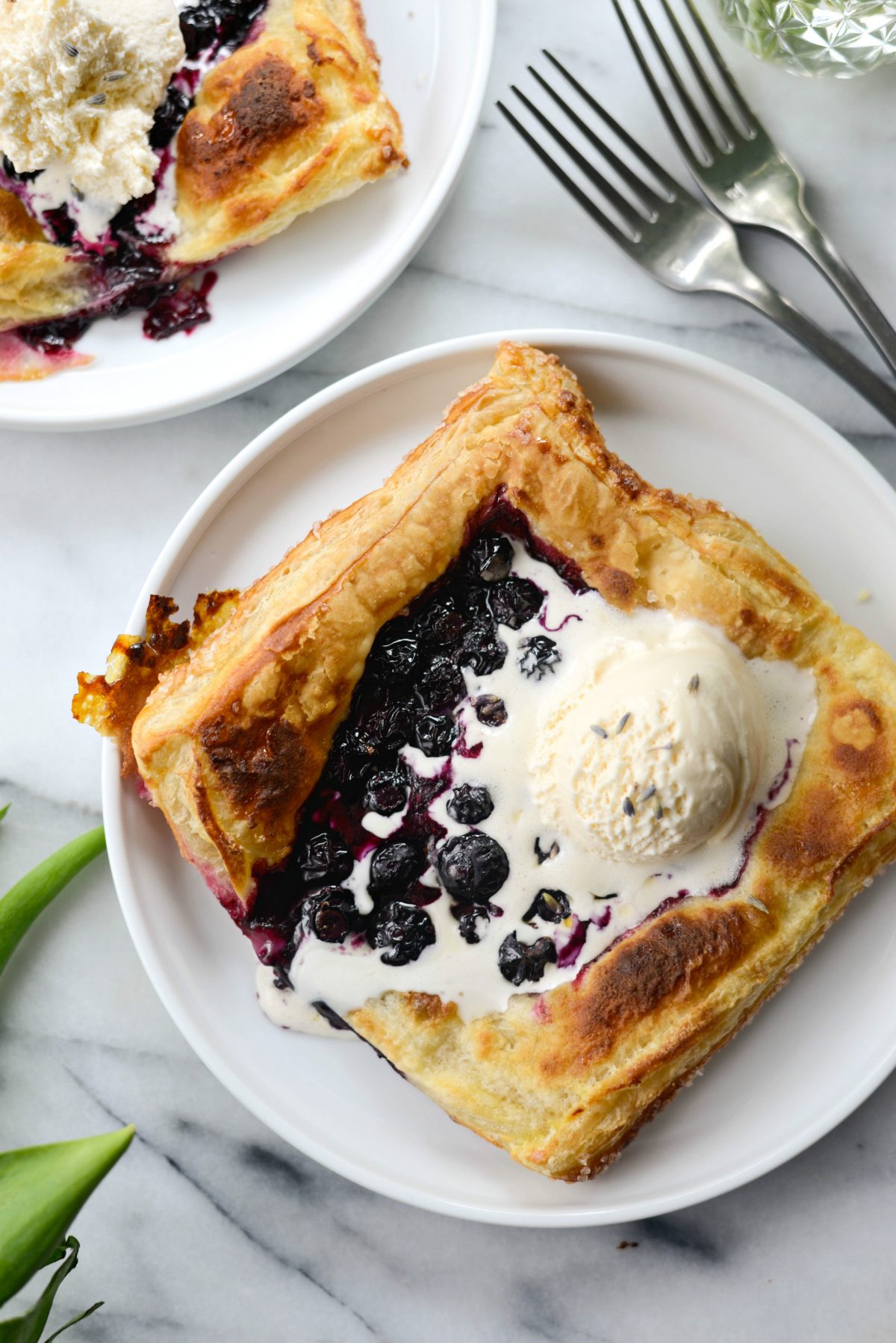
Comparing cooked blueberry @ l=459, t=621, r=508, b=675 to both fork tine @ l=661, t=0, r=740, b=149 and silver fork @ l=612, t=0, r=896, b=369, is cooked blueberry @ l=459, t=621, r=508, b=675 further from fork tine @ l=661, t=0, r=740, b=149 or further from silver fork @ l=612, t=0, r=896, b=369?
fork tine @ l=661, t=0, r=740, b=149

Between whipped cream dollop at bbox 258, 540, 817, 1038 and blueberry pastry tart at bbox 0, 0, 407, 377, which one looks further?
blueberry pastry tart at bbox 0, 0, 407, 377

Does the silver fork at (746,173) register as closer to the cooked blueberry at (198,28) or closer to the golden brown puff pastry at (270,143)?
the golden brown puff pastry at (270,143)

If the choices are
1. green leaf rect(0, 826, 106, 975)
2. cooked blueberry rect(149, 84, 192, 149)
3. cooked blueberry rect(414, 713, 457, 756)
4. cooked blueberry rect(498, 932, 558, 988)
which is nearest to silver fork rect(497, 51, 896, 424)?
cooked blueberry rect(149, 84, 192, 149)

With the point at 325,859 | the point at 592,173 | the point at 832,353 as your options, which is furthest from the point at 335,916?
the point at 592,173

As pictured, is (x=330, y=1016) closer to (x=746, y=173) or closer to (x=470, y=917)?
(x=470, y=917)

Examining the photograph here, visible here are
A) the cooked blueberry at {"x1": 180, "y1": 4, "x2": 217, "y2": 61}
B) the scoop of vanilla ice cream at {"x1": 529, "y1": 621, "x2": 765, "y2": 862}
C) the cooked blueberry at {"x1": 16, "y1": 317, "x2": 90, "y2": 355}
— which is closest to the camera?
the scoop of vanilla ice cream at {"x1": 529, "y1": 621, "x2": 765, "y2": 862}

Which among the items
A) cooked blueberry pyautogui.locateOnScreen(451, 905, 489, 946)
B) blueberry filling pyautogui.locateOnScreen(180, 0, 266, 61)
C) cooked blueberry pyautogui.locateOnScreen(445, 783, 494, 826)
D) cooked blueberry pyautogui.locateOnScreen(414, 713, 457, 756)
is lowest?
cooked blueberry pyautogui.locateOnScreen(451, 905, 489, 946)

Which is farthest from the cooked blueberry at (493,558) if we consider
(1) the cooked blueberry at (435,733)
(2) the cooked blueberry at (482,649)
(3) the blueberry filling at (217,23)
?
(3) the blueberry filling at (217,23)
